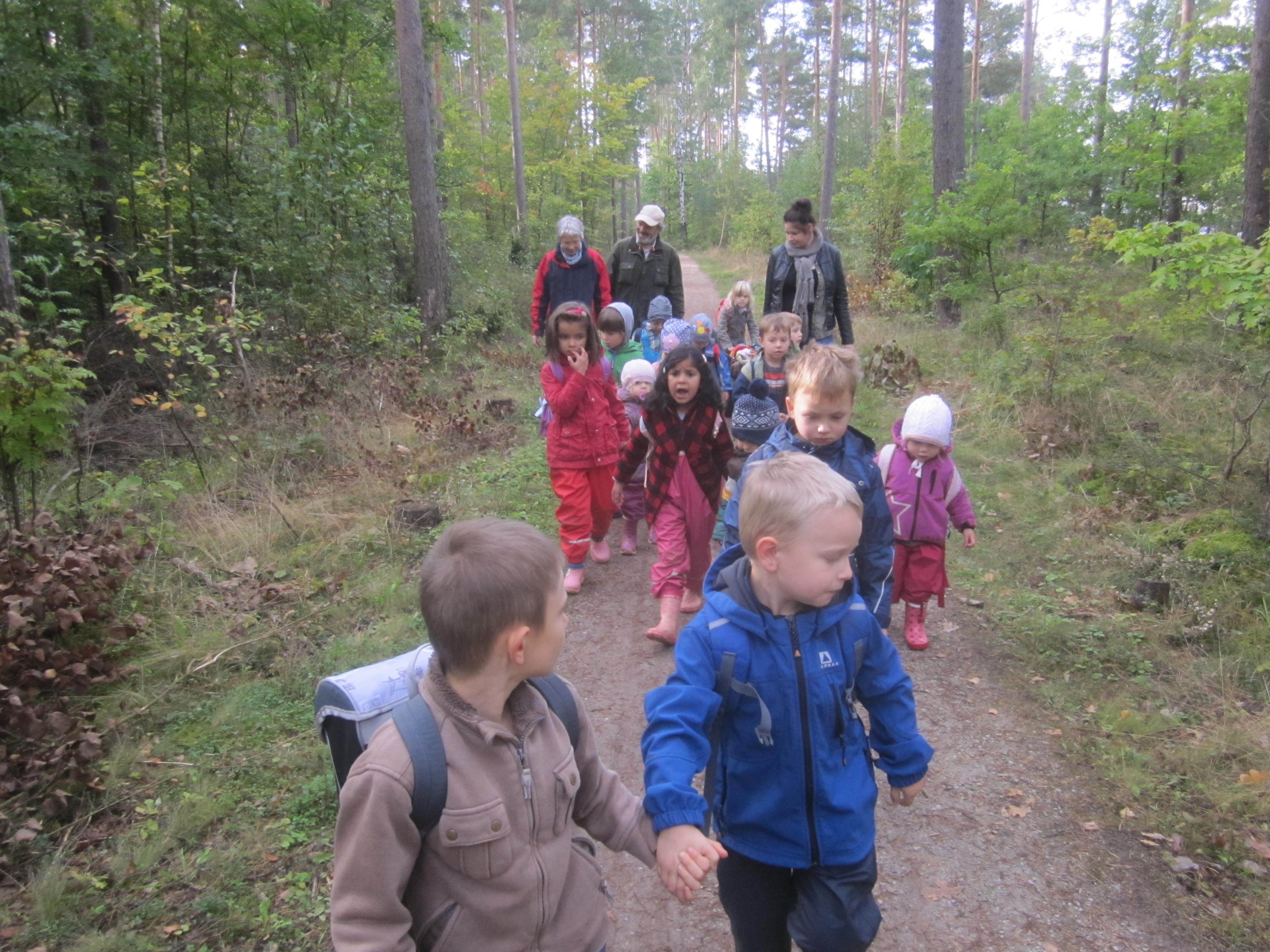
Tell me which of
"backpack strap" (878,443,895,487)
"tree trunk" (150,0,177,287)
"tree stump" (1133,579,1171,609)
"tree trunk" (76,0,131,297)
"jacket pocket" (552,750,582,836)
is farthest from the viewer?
"tree trunk" (150,0,177,287)

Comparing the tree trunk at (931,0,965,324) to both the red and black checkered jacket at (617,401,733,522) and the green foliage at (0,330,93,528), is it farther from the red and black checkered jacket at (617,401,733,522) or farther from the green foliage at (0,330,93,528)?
the green foliage at (0,330,93,528)

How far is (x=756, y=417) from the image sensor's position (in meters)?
5.30

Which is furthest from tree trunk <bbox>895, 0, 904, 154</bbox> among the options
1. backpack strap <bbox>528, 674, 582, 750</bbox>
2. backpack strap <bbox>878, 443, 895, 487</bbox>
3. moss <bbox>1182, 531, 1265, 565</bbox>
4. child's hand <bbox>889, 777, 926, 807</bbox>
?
backpack strap <bbox>528, 674, 582, 750</bbox>

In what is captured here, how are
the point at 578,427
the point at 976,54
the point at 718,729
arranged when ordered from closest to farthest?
1. the point at 718,729
2. the point at 578,427
3. the point at 976,54

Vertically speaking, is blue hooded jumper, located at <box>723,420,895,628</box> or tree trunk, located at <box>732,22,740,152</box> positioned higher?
tree trunk, located at <box>732,22,740,152</box>

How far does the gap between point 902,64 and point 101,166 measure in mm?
29386

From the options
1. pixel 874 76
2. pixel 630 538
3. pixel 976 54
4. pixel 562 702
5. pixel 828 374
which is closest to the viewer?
pixel 562 702

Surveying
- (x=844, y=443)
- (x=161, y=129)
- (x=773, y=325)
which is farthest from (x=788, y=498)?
(x=161, y=129)

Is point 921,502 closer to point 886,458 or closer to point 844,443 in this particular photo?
point 886,458

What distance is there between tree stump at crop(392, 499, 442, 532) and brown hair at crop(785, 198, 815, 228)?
3.91 m

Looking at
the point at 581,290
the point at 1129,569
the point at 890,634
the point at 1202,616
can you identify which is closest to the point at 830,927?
the point at 890,634

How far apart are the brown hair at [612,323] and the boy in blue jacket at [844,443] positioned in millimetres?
4073

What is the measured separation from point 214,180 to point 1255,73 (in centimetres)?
1355

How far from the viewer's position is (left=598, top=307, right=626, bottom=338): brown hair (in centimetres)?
767
